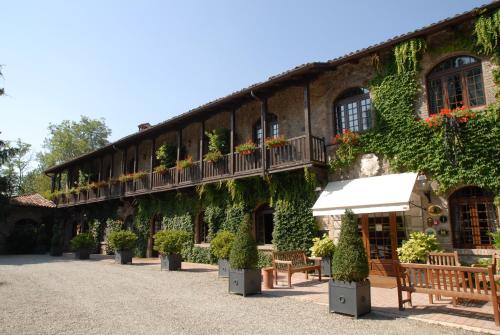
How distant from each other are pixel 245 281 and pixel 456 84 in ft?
26.3

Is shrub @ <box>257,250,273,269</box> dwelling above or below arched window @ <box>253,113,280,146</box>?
below

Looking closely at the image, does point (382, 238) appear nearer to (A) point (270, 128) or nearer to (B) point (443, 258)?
(B) point (443, 258)

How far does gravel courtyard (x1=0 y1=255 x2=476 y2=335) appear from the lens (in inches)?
214

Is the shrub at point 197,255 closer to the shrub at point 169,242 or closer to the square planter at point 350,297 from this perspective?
the shrub at point 169,242

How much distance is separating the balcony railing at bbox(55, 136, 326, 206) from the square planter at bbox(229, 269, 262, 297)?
176 inches

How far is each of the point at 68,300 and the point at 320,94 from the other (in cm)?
1005

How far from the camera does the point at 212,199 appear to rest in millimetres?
15312

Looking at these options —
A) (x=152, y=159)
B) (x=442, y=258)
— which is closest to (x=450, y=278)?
(x=442, y=258)

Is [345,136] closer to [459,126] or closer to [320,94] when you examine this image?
[320,94]

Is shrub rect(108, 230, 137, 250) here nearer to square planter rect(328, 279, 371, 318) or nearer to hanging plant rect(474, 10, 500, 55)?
square planter rect(328, 279, 371, 318)

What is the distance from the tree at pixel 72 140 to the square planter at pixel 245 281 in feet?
131

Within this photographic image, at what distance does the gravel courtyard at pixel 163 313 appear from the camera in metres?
5.44

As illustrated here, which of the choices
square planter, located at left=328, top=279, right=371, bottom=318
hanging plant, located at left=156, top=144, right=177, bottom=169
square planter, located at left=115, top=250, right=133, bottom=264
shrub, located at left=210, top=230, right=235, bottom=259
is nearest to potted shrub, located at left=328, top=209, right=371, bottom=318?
square planter, located at left=328, top=279, right=371, bottom=318

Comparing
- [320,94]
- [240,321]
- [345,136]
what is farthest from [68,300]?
[320,94]
